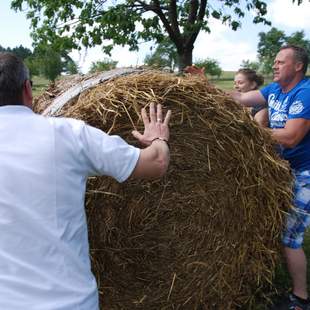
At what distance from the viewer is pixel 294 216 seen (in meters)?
3.81

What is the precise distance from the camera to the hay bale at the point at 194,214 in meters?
3.50

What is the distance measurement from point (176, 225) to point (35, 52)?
13.7 metres

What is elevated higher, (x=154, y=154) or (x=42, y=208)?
(x=154, y=154)

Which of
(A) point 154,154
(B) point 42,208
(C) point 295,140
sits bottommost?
(C) point 295,140

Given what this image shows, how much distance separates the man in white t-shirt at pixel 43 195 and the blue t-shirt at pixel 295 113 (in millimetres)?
2060

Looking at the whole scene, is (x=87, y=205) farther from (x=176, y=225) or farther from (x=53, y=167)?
(x=53, y=167)

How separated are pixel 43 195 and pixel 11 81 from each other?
468 mm

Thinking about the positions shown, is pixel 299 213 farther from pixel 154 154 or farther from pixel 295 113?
Result: pixel 154 154

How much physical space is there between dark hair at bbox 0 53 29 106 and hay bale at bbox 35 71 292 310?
1374 millimetres

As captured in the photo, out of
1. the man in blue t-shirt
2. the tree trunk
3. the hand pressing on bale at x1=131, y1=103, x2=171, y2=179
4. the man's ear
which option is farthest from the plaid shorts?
the tree trunk

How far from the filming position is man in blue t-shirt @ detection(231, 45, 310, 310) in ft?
12.2

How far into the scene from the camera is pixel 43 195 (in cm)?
192

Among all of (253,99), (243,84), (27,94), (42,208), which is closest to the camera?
(42,208)

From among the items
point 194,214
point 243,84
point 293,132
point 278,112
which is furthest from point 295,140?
point 243,84
